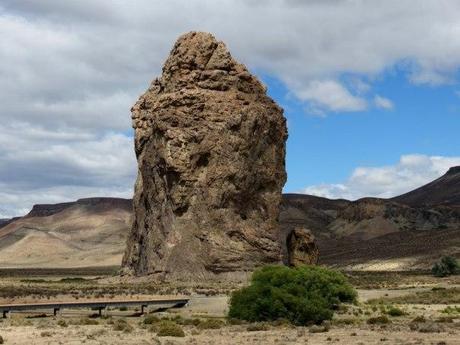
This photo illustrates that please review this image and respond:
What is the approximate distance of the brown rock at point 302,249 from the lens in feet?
223

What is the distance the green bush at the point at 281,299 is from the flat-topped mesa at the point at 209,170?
32000 millimetres

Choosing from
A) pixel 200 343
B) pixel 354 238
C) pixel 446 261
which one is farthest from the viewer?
pixel 354 238

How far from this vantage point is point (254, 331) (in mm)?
28625

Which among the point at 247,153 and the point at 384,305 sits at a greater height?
the point at 247,153

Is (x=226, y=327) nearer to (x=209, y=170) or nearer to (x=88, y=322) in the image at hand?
(x=88, y=322)

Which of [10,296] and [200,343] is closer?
[200,343]

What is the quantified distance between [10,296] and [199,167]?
79.8ft

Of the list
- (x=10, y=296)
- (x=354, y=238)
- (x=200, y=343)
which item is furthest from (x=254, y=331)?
(x=354, y=238)

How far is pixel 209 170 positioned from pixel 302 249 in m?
11.7

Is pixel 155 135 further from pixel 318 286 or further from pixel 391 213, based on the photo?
pixel 391 213

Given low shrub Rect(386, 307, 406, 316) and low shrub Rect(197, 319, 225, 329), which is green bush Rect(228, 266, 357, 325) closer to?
low shrub Rect(197, 319, 225, 329)

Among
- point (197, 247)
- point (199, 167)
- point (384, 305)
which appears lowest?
point (384, 305)

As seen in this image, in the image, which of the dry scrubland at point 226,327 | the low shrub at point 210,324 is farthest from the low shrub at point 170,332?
the low shrub at point 210,324

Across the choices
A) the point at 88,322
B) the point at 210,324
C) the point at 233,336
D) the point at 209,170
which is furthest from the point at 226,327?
the point at 209,170
